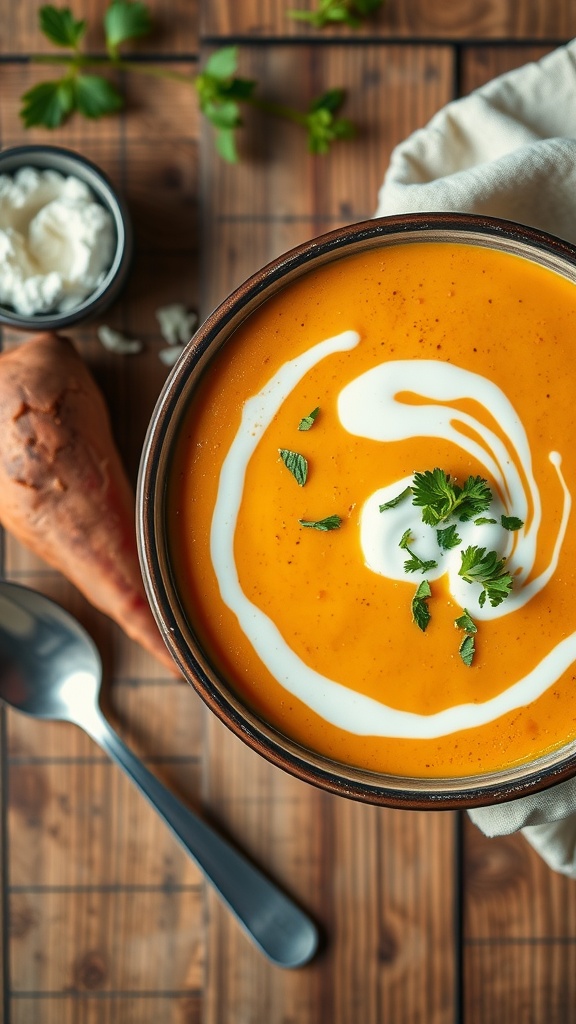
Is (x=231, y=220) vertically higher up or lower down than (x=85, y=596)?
higher up

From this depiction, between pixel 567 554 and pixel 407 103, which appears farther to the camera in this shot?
pixel 407 103

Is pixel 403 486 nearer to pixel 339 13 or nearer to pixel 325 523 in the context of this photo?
pixel 325 523

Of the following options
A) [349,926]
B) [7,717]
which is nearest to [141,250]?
[7,717]

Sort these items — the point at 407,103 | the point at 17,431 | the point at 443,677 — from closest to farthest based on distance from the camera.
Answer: the point at 443,677 → the point at 17,431 → the point at 407,103

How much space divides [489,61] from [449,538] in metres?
0.83

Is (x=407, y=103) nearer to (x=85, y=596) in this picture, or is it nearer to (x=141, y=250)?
(x=141, y=250)

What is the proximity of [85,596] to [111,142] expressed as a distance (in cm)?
72

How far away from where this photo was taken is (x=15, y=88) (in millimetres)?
1524

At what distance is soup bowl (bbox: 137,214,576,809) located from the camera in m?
1.12

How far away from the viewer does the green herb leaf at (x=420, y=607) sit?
1.12m

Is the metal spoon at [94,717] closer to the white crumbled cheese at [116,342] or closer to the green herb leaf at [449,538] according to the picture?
the white crumbled cheese at [116,342]

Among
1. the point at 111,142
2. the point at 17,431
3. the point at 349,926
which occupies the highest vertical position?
the point at 111,142

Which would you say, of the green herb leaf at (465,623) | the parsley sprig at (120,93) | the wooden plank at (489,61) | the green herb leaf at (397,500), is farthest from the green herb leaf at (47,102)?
the green herb leaf at (465,623)

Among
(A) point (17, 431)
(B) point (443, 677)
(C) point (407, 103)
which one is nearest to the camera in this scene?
(B) point (443, 677)
